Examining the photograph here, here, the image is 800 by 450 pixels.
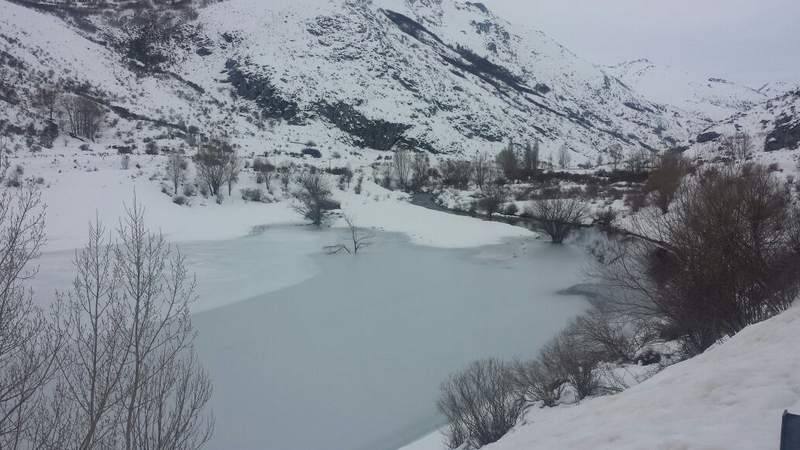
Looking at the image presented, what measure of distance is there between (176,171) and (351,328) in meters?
27.3

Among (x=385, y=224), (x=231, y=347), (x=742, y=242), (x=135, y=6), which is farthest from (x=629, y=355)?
(x=135, y=6)

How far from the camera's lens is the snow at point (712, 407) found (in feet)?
8.74

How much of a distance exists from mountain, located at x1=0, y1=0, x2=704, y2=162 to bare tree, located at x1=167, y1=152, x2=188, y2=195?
15420mm

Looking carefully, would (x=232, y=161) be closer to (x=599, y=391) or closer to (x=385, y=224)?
(x=385, y=224)

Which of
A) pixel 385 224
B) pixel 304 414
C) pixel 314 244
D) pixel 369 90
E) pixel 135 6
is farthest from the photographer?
pixel 135 6

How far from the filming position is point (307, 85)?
74.2m

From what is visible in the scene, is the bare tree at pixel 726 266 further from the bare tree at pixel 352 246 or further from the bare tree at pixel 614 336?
the bare tree at pixel 352 246

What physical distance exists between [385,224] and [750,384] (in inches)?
1163

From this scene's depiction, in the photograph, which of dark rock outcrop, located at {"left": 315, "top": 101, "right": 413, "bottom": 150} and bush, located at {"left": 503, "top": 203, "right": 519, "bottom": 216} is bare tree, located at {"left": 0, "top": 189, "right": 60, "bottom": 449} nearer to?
bush, located at {"left": 503, "top": 203, "right": 519, "bottom": 216}

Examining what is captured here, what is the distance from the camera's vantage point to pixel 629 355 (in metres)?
9.45

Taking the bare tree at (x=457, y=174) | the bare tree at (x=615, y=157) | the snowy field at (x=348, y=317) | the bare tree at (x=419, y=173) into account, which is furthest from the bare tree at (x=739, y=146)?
the bare tree at (x=419, y=173)

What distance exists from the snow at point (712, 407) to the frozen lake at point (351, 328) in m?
5.59

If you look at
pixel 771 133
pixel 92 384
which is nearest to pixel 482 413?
pixel 92 384

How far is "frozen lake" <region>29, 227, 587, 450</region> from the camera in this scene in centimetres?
902
